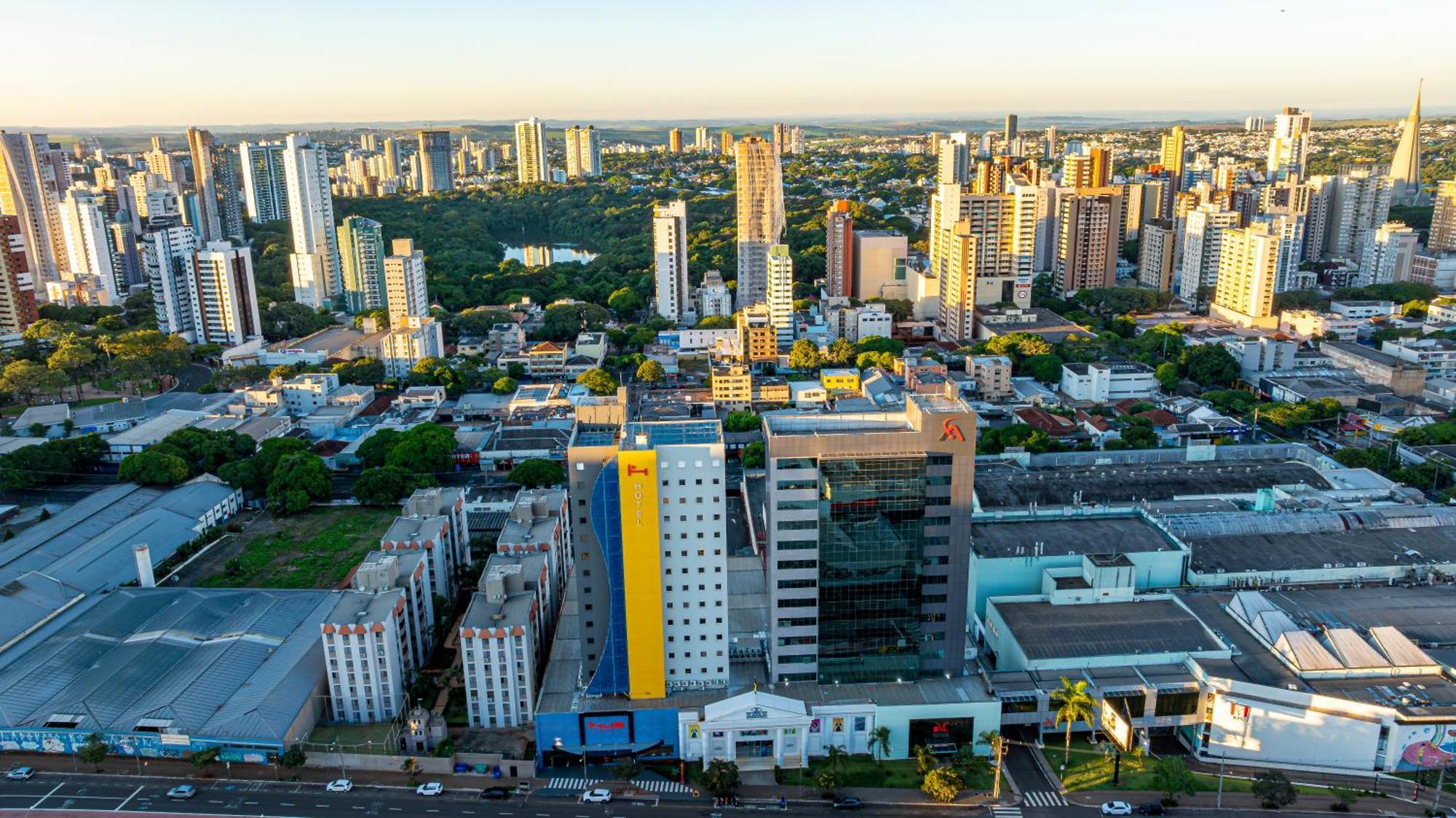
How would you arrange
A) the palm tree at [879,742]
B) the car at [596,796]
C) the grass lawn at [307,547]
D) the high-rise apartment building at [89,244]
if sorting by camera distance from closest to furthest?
the car at [596,796], the palm tree at [879,742], the grass lawn at [307,547], the high-rise apartment building at [89,244]

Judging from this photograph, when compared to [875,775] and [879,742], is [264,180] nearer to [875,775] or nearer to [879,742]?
[879,742]

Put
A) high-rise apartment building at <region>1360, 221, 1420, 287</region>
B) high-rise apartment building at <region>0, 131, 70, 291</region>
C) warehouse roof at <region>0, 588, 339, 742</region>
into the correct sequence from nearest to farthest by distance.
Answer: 1. warehouse roof at <region>0, 588, 339, 742</region>
2. high-rise apartment building at <region>1360, 221, 1420, 287</region>
3. high-rise apartment building at <region>0, 131, 70, 291</region>

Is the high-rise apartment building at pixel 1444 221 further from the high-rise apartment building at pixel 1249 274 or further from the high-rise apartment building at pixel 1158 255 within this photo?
the high-rise apartment building at pixel 1249 274

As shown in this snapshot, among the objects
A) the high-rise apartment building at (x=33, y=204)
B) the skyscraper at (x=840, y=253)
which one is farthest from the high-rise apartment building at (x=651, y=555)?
the high-rise apartment building at (x=33, y=204)

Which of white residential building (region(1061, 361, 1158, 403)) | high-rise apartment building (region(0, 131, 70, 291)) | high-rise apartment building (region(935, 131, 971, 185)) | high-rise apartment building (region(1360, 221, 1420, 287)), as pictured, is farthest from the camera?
high-rise apartment building (region(935, 131, 971, 185))

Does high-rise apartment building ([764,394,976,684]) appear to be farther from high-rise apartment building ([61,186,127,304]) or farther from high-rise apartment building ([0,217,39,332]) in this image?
high-rise apartment building ([61,186,127,304])

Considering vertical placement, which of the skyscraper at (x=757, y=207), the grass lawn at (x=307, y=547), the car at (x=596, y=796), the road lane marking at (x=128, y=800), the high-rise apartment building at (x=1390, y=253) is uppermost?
the skyscraper at (x=757, y=207)

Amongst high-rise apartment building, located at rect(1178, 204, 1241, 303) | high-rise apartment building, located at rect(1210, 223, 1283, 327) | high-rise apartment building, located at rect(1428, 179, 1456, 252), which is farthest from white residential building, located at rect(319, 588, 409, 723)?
high-rise apartment building, located at rect(1428, 179, 1456, 252)

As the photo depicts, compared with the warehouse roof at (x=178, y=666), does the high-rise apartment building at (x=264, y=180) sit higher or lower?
higher
